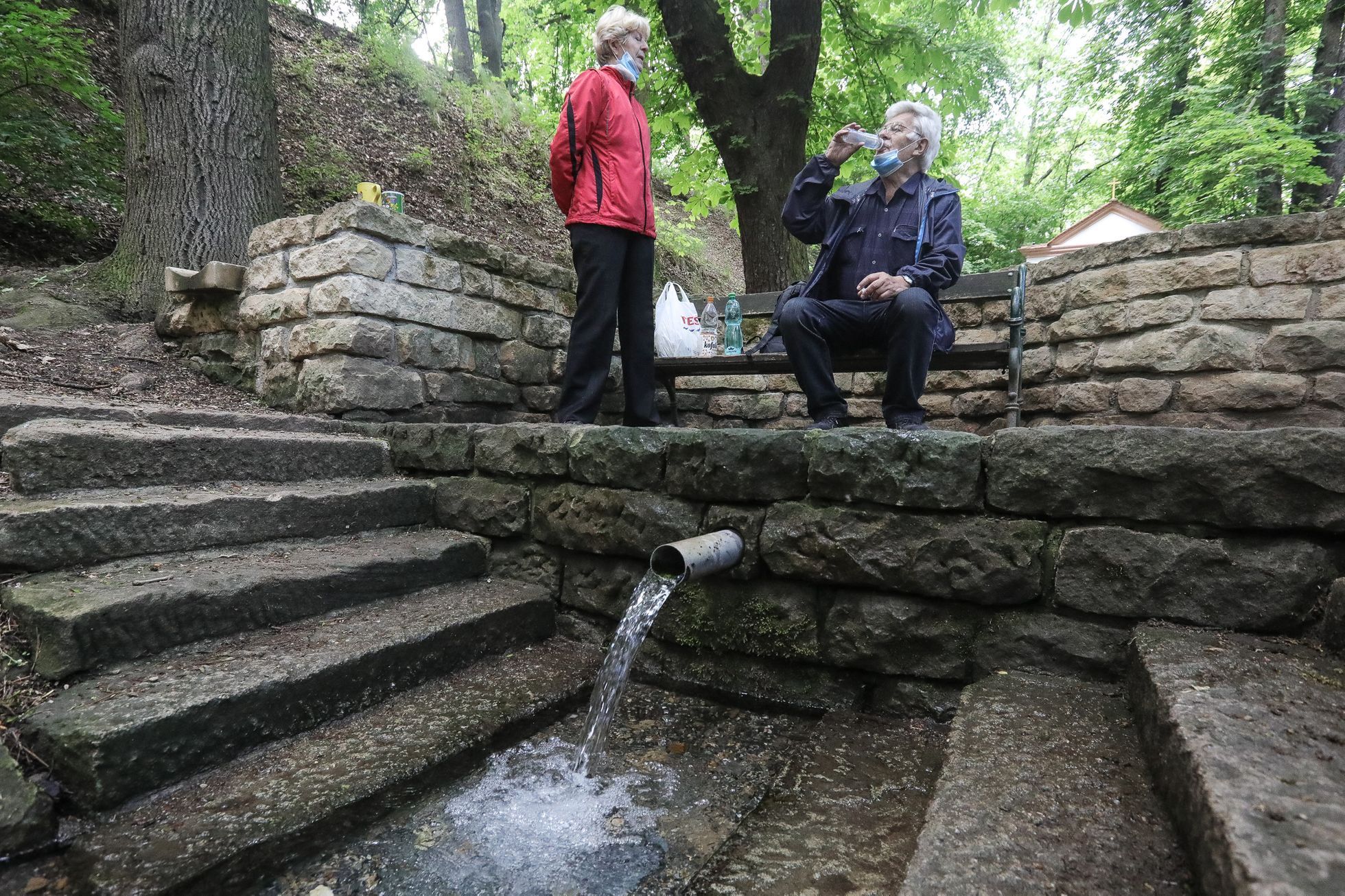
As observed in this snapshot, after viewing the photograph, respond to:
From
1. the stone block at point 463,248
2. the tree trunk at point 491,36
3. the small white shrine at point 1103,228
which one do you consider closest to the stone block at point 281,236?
the stone block at point 463,248

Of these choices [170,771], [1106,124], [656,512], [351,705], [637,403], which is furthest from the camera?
[1106,124]

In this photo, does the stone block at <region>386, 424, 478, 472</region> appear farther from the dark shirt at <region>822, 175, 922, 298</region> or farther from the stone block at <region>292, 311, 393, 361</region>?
the dark shirt at <region>822, 175, 922, 298</region>

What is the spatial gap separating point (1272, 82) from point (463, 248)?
10088 mm

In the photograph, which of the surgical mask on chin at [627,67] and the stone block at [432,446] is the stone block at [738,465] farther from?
the surgical mask on chin at [627,67]

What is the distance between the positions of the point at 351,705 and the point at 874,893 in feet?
4.29

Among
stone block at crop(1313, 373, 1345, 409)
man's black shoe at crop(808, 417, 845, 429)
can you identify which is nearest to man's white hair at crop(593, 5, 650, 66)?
man's black shoe at crop(808, 417, 845, 429)

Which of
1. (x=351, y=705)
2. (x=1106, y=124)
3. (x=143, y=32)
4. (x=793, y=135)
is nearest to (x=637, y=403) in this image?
(x=351, y=705)

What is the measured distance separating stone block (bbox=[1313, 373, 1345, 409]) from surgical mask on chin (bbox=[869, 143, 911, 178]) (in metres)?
2.09

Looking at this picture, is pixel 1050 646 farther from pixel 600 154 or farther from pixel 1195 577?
pixel 600 154

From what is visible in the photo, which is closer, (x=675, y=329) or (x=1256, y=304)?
(x=1256, y=304)

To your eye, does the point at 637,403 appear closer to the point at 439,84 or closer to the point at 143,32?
the point at 143,32

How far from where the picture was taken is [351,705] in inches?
71.1

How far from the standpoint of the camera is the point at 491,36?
44.7 ft

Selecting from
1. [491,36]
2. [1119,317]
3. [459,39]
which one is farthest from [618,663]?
[459,39]
